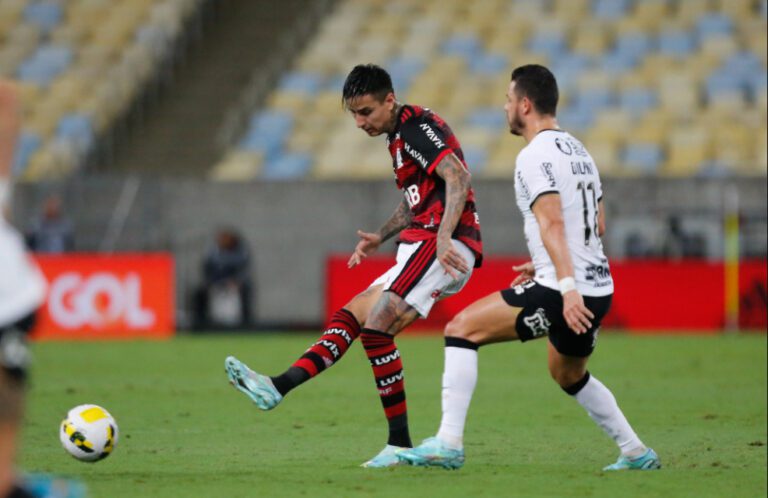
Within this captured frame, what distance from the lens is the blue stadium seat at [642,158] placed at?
22688 millimetres

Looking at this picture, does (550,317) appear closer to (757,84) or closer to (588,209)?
(588,209)

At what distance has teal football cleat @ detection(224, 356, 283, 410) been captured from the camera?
26.4ft

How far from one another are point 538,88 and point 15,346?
4.17 meters

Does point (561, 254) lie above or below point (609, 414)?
above

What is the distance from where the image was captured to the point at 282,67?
89.3 ft

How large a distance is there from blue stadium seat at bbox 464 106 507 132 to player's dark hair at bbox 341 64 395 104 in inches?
618

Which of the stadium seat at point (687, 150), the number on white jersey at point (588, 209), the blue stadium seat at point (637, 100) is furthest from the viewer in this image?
the blue stadium seat at point (637, 100)

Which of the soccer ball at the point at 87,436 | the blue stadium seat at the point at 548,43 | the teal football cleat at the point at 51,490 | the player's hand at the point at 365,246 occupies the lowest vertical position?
the teal football cleat at the point at 51,490

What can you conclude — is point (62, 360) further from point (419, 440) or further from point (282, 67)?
point (282, 67)

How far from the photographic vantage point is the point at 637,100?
2406 cm

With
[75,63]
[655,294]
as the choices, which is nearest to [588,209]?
[655,294]

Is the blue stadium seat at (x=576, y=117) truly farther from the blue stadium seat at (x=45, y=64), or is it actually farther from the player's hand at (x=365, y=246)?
the player's hand at (x=365, y=246)

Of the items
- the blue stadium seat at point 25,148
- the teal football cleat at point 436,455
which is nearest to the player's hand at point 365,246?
the teal football cleat at point 436,455

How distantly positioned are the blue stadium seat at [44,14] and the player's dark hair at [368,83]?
69.5 feet
